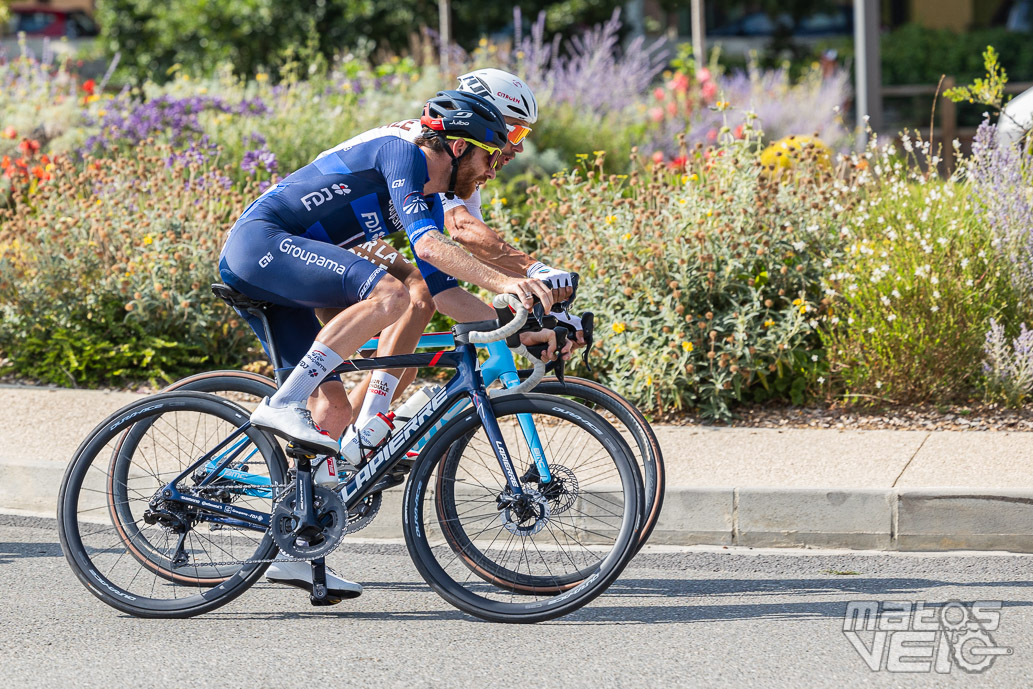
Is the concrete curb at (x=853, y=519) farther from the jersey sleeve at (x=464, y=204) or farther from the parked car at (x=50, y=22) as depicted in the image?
the parked car at (x=50, y=22)

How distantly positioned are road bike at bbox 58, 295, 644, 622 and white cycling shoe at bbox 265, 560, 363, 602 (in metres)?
0.04

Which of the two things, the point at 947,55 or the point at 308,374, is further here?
the point at 947,55

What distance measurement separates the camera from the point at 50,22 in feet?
100.0

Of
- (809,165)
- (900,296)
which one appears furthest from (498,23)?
(900,296)

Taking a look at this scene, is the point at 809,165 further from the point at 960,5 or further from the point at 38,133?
the point at 960,5

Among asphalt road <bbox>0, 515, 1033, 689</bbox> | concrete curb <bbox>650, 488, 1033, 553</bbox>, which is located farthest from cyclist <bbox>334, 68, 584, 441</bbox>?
concrete curb <bbox>650, 488, 1033, 553</bbox>

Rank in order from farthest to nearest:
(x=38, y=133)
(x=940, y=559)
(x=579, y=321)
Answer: (x=38, y=133)
(x=940, y=559)
(x=579, y=321)

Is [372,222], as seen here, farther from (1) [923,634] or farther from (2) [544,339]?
(1) [923,634]

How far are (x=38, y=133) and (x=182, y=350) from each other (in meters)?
3.86

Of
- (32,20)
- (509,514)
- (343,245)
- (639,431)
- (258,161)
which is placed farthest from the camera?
(32,20)

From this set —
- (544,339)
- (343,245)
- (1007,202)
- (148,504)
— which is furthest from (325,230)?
(1007,202)

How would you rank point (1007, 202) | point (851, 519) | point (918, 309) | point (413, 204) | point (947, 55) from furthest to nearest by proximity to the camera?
point (947, 55) → point (1007, 202) → point (918, 309) → point (851, 519) → point (413, 204)

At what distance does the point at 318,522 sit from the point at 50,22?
97.6 feet

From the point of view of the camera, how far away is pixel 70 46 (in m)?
27.2
